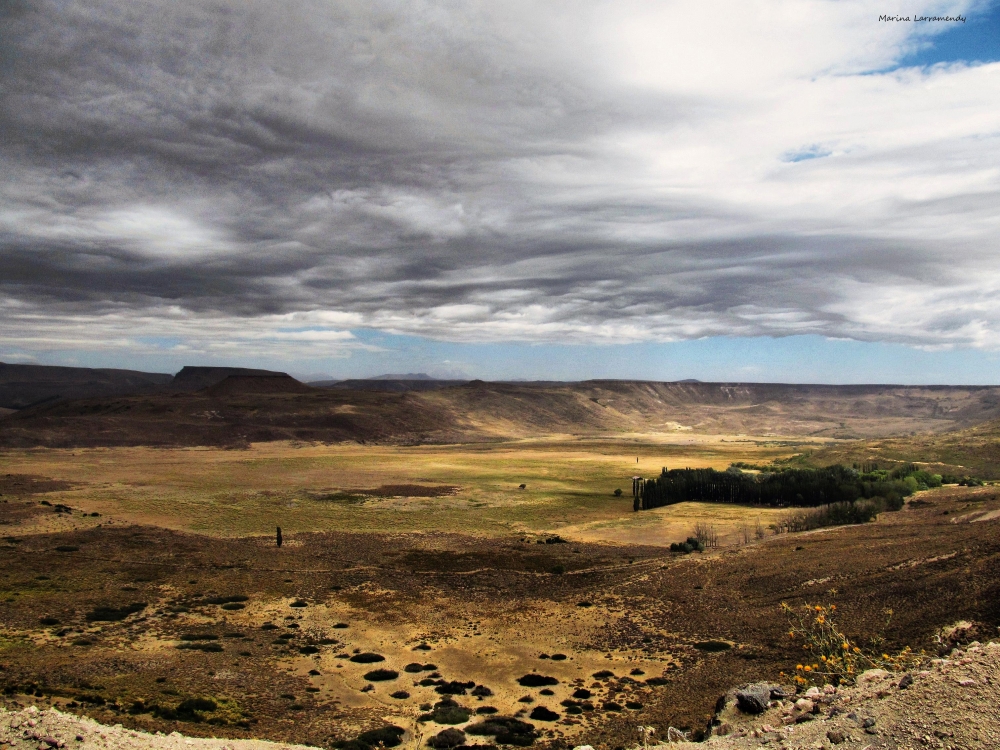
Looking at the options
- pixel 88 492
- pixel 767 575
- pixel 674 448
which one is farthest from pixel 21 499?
pixel 674 448

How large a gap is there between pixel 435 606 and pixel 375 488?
2150 inches

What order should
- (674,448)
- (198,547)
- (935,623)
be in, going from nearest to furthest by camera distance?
1. (935,623)
2. (198,547)
3. (674,448)

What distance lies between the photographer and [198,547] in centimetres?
5222

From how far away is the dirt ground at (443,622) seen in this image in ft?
74.6

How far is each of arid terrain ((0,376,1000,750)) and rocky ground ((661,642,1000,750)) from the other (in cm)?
599

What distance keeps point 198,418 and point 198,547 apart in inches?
4873

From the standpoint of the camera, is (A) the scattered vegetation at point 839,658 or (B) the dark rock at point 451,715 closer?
(A) the scattered vegetation at point 839,658

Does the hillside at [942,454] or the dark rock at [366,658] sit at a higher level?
the hillside at [942,454]

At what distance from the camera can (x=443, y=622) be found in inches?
1344

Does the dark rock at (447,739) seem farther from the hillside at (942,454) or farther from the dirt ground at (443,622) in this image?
the hillside at (942,454)

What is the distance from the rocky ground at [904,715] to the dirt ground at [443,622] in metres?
6.52

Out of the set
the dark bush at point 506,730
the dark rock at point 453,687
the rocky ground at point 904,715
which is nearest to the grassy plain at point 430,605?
the dark rock at point 453,687

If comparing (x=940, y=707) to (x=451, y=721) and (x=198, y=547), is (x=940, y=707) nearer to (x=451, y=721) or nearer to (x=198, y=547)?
(x=451, y=721)

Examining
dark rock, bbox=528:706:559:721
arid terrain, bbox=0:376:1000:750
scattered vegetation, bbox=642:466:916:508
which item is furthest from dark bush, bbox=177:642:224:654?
scattered vegetation, bbox=642:466:916:508
